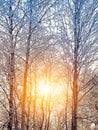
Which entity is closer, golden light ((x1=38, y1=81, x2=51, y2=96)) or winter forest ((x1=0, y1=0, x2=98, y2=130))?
winter forest ((x1=0, y1=0, x2=98, y2=130))

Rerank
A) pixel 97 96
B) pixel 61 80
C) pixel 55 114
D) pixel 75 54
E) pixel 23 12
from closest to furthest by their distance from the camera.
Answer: pixel 23 12 → pixel 75 54 → pixel 61 80 → pixel 97 96 → pixel 55 114

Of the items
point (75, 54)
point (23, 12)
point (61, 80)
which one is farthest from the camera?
point (61, 80)

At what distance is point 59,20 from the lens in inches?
597

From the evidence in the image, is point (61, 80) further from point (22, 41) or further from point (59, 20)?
point (22, 41)

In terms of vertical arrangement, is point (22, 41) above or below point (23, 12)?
below

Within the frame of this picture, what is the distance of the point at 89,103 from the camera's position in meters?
32.4

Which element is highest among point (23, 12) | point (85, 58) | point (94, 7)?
point (94, 7)

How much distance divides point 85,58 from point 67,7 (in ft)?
8.71

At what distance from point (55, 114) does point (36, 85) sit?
519 inches

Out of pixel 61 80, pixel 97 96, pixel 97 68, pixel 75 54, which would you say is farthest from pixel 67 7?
pixel 97 96

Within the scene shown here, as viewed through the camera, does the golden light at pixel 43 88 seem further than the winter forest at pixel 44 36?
Yes

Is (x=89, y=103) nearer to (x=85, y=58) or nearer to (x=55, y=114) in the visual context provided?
(x=55, y=114)

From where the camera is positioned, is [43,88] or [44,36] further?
[43,88]

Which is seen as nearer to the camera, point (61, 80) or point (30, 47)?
point (30, 47)
